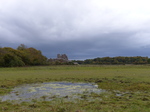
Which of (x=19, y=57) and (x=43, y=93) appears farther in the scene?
(x=19, y=57)

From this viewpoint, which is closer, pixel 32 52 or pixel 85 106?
pixel 85 106

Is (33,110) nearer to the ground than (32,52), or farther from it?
nearer to the ground

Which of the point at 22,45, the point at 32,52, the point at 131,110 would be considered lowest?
the point at 131,110

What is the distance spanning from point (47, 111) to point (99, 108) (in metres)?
2.98

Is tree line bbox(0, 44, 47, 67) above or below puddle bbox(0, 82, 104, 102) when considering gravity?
above

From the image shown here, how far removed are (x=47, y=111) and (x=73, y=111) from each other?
1.45 metres

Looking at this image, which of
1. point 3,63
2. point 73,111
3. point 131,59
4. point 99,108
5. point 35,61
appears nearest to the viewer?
point 73,111

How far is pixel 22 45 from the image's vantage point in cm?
11394

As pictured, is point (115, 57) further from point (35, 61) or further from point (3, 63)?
point (3, 63)

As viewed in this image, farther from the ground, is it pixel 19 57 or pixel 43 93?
pixel 19 57

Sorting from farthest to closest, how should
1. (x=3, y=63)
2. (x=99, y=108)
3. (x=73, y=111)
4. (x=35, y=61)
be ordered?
(x=35, y=61) → (x=3, y=63) → (x=99, y=108) → (x=73, y=111)

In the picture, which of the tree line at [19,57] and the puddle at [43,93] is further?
the tree line at [19,57]

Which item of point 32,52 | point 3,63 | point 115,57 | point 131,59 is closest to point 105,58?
point 115,57

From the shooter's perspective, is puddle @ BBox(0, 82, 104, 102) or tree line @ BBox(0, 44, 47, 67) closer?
puddle @ BBox(0, 82, 104, 102)
